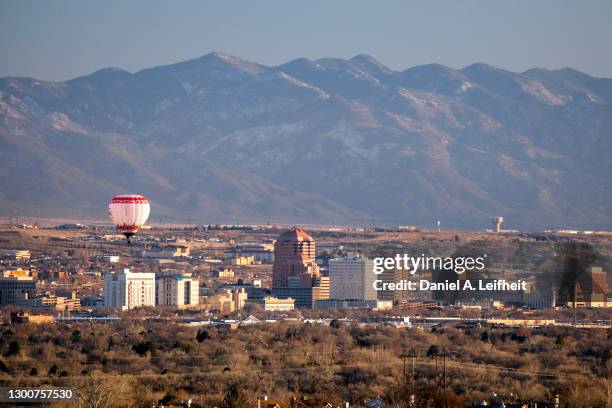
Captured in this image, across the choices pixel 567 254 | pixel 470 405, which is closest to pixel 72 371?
pixel 470 405

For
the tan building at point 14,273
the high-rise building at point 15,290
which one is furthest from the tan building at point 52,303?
the tan building at point 14,273

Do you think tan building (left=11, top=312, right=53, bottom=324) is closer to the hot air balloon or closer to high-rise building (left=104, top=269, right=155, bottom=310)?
high-rise building (left=104, top=269, right=155, bottom=310)

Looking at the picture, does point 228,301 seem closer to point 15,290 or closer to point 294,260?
point 15,290

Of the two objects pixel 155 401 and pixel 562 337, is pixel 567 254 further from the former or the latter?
pixel 155 401

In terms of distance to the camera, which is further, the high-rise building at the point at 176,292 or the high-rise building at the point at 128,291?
the high-rise building at the point at 176,292

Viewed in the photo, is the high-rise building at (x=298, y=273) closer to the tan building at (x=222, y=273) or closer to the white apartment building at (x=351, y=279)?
the white apartment building at (x=351, y=279)

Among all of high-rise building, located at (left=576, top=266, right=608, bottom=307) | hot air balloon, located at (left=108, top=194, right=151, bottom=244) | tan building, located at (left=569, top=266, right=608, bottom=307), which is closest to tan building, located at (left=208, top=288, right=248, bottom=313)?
tan building, located at (left=569, top=266, right=608, bottom=307)
